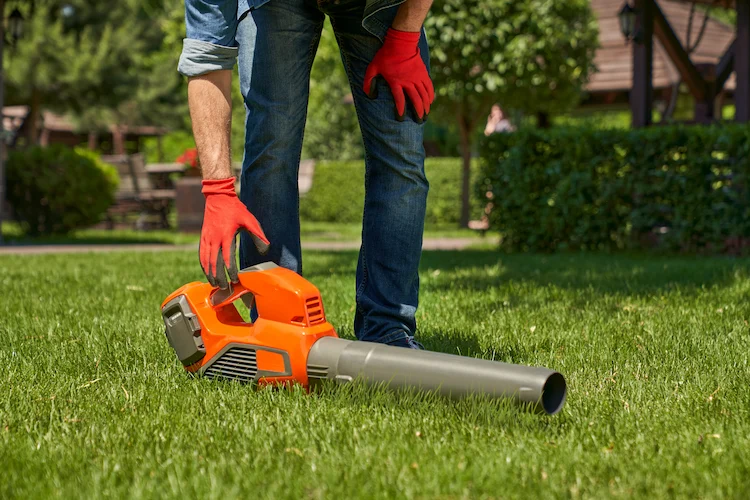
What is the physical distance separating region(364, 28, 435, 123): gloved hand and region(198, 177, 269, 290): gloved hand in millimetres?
554

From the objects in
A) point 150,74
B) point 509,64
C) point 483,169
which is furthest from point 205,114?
point 150,74

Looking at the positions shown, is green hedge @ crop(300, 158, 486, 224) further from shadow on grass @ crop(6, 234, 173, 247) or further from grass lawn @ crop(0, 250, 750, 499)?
grass lawn @ crop(0, 250, 750, 499)

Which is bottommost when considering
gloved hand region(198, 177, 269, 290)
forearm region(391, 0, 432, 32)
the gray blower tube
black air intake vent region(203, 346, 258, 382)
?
black air intake vent region(203, 346, 258, 382)

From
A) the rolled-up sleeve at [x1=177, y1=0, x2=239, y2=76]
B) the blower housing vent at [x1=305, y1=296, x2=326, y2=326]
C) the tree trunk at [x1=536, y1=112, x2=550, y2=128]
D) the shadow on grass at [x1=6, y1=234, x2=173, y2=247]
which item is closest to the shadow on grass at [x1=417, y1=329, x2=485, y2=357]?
the blower housing vent at [x1=305, y1=296, x2=326, y2=326]

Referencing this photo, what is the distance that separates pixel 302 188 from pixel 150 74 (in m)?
14.0

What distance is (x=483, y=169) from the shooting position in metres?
9.46

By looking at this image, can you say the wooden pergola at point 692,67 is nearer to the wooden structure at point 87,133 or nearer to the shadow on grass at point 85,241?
the shadow on grass at point 85,241

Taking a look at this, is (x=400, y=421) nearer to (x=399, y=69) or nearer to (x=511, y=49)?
(x=399, y=69)

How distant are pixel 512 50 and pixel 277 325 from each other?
1048 centimetres

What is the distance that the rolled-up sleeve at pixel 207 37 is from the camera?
8.54 ft

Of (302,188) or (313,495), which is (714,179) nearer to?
(313,495)

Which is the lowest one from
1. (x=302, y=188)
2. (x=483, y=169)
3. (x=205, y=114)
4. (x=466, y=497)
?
(x=302, y=188)

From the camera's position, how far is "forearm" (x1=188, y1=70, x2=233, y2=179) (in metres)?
2.60

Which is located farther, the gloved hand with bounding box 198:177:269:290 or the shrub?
the shrub
